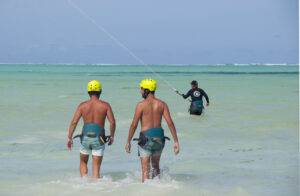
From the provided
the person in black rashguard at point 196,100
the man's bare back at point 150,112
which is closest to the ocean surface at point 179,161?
the person in black rashguard at point 196,100

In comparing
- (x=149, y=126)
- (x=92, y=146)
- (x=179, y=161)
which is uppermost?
(x=149, y=126)

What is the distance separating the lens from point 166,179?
27.6ft

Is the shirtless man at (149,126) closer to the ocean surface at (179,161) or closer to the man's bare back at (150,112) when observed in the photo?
the man's bare back at (150,112)

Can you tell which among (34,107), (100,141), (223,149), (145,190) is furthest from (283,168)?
(34,107)

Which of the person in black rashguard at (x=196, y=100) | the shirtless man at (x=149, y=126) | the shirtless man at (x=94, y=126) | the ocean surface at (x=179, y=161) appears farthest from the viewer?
the person in black rashguard at (x=196, y=100)

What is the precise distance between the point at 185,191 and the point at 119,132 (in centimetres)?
664

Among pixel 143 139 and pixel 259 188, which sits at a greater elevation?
pixel 143 139

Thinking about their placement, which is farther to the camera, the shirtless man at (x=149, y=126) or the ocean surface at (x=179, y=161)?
the ocean surface at (x=179, y=161)

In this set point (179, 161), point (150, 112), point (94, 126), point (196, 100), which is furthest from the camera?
point (196, 100)

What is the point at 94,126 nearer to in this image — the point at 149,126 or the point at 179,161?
the point at 149,126

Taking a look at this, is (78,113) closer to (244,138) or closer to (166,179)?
(166,179)

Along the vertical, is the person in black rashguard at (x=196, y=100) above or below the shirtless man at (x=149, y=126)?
above

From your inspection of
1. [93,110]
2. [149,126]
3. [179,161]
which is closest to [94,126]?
[93,110]

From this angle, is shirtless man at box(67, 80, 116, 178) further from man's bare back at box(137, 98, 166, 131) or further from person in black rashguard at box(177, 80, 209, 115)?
person in black rashguard at box(177, 80, 209, 115)
